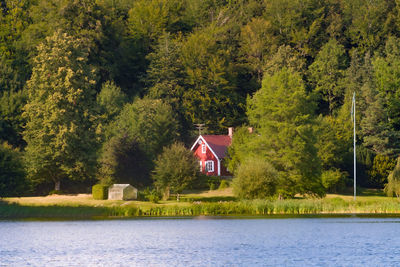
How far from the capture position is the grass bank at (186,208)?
74000 mm

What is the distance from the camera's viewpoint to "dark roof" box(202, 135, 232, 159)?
121062 mm

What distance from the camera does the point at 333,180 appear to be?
10338cm

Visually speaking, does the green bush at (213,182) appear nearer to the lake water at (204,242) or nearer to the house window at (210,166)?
the house window at (210,166)

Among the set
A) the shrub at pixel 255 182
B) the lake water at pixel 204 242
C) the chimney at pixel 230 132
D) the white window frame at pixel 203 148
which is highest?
the chimney at pixel 230 132

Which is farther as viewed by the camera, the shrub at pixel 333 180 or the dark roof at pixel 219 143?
the dark roof at pixel 219 143

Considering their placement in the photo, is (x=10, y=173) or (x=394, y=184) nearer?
(x=394, y=184)

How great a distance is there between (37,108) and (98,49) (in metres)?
25.3

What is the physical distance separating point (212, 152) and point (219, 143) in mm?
2779

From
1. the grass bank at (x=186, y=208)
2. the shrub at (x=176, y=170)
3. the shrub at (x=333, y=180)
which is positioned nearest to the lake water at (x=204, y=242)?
the grass bank at (x=186, y=208)

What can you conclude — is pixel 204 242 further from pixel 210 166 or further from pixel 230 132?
pixel 230 132

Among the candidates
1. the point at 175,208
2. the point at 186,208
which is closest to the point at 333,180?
the point at 175,208

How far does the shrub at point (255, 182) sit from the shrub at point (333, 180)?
2234cm

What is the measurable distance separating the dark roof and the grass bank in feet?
117

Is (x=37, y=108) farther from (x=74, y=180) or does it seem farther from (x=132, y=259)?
(x=132, y=259)
